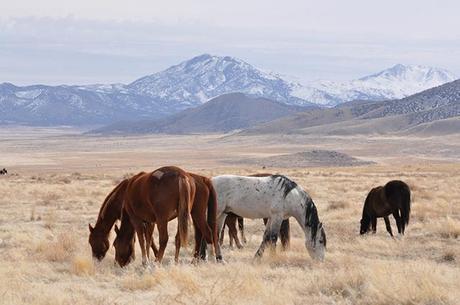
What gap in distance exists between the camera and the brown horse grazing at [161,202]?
970 cm

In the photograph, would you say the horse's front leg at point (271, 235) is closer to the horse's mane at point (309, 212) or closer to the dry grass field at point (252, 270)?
the dry grass field at point (252, 270)

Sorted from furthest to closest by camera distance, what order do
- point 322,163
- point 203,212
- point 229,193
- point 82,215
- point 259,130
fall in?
point 259,130
point 322,163
point 82,215
point 229,193
point 203,212

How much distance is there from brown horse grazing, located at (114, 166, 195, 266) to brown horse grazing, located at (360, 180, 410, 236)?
21.2ft

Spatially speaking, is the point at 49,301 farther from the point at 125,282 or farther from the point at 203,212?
the point at 203,212

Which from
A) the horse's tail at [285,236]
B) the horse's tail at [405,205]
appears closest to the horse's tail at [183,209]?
the horse's tail at [285,236]

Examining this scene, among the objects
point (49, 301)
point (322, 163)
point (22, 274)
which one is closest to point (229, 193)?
point (22, 274)

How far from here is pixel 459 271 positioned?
380 inches

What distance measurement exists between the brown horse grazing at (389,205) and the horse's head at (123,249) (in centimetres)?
668

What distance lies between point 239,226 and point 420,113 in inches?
5931

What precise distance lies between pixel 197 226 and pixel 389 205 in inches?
238

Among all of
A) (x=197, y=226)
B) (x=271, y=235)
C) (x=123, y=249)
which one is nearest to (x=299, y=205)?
(x=271, y=235)

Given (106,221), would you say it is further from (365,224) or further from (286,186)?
(365,224)

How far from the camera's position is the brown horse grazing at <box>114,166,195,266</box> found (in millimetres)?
9695

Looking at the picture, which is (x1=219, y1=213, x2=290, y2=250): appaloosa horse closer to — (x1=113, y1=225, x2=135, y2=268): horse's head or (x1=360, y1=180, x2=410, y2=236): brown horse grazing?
(x1=113, y1=225, x2=135, y2=268): horse's head
